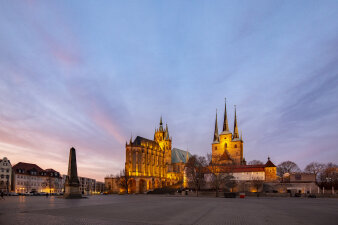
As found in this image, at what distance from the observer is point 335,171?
310ft

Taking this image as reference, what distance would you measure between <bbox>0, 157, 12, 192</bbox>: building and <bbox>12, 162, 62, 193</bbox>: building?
3996 millimetres

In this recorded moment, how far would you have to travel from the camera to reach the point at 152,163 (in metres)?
116

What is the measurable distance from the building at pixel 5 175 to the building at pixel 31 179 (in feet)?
13.1

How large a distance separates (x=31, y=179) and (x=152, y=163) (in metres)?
46.2

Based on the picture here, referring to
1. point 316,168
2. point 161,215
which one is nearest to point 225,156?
point 316,168

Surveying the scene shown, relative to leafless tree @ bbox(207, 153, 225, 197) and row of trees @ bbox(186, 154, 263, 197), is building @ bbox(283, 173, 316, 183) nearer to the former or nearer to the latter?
row of trees @ bbox(186, 154, 263, 197)

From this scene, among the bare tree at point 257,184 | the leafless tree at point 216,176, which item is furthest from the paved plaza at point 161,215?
the bare tree at point 257,184

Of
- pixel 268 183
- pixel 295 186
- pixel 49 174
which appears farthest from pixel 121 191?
pixel 295 186

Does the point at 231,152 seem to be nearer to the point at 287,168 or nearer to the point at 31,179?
the point at 287,168

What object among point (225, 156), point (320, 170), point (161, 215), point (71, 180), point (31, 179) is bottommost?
point (31, 179)

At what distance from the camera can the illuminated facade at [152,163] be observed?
103812 millimetres

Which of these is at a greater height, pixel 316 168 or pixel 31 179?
pixel 316 168

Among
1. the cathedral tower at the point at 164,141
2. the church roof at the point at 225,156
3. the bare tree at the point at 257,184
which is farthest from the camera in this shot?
Answer: the cathedral tower at the point at 164,141

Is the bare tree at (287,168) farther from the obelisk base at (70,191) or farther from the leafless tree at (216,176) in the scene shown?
the obelisk base at (70,191)
